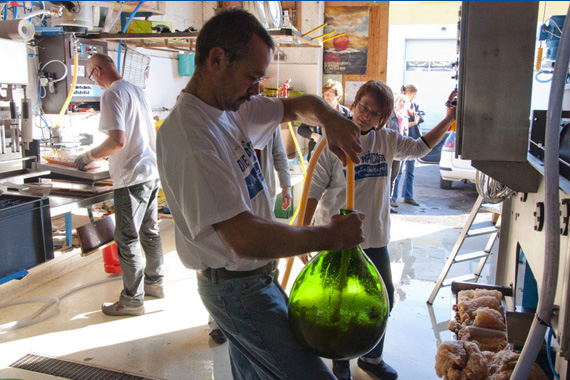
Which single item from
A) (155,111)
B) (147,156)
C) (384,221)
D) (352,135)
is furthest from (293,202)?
(352,135)

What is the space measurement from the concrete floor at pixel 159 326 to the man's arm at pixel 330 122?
164 cm

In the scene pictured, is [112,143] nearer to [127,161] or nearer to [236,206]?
[127,161]

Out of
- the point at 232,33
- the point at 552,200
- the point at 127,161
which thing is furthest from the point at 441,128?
the point at 127,161

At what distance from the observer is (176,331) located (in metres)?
3.12

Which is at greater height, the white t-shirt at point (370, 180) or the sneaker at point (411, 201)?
the white t-shirt at point (370, 180)

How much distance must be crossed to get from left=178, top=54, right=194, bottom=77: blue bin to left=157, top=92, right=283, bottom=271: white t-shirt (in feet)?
18.9

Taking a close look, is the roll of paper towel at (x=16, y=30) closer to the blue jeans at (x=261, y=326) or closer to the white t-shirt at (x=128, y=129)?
the white t-shirt at (x=128, y=129)

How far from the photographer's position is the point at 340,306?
1.12 metres

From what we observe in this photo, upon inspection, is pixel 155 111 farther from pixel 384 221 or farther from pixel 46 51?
pixel 384 221

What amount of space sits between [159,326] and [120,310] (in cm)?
34

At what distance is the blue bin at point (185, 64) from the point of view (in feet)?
22.5

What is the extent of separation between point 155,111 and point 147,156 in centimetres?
317

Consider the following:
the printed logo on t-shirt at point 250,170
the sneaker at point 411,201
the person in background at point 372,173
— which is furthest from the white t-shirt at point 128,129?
the sneaker at point 411,201

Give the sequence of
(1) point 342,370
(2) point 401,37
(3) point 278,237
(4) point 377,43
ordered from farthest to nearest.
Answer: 1. (2) point 401,37
2. (4) point 377,43
3. (1) point 342,370
4. (3) point 278,237
